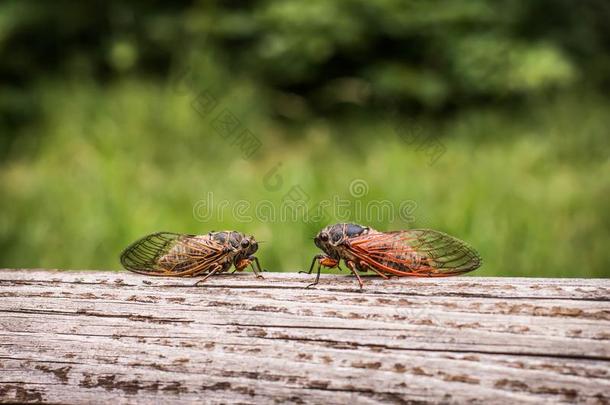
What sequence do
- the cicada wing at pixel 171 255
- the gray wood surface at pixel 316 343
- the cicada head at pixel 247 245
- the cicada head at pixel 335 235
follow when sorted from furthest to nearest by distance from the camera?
the cicada head at pixel 247 245 → the cicada head at pixel 335 235 → the cicada wing at pixel 171 255 → the gray wood surface at pixel 316 343

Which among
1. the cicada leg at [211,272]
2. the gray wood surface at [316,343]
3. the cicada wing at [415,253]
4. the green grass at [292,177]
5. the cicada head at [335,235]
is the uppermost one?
the green grass at [292,177]

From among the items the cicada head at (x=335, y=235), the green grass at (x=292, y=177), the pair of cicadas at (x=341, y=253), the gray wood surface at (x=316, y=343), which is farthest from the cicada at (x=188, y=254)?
the green grass at (x=292, y=177)

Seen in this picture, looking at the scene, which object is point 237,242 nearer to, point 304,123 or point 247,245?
point 247,245

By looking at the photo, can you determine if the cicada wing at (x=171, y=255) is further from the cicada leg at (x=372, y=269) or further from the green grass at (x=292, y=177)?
the green grass at (x=292, y=177)

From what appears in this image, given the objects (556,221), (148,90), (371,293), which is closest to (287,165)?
(148,90)

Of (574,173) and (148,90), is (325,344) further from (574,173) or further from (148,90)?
(148,90)

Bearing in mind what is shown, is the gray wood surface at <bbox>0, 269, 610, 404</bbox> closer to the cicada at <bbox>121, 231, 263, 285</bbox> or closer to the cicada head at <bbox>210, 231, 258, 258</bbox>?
the cicada at <bbox>121, 231, 263, 285</bbox>

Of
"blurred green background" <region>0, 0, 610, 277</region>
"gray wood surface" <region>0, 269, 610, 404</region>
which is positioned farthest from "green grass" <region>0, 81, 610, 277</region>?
"gray wood surface" <region>0, 269, 610, 404</region>
